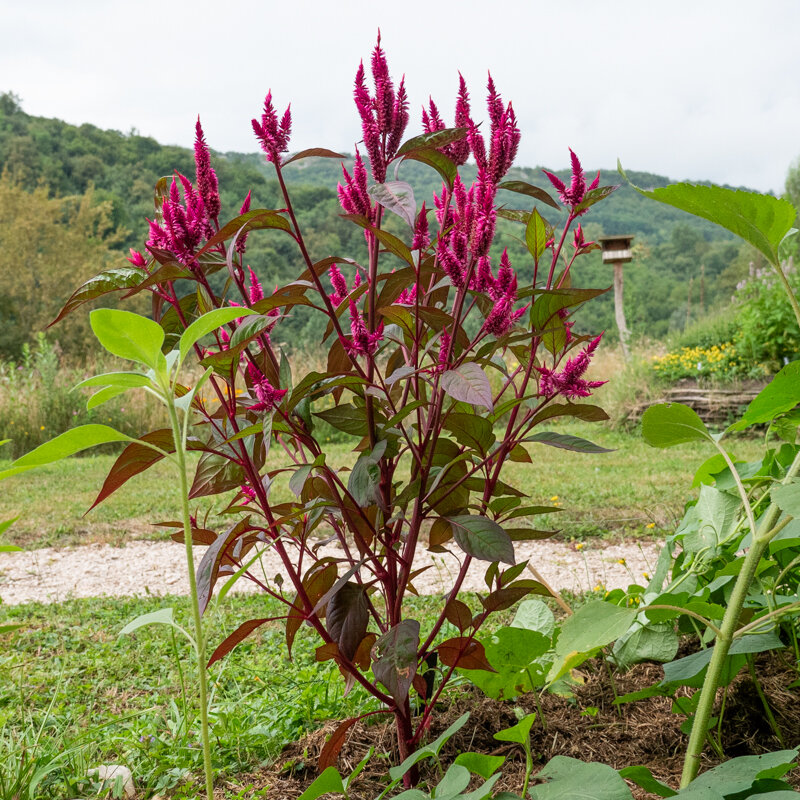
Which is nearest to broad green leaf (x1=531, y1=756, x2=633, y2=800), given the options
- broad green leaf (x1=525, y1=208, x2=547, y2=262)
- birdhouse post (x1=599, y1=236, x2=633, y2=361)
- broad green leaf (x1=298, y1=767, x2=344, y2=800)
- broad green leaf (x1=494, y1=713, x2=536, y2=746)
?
broad green leaf (x1=494, y1=713, x2=536, y2=746)

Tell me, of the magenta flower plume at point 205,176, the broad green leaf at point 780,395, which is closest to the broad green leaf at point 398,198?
the magenta flower plume at point 205,176

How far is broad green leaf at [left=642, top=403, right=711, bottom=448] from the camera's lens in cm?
95

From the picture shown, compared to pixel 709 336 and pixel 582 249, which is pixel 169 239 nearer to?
pixel 582 249

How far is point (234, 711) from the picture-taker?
1.64 m

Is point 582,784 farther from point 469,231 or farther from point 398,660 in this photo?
point 469,231

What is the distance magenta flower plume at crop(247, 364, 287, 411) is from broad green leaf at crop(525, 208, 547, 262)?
0.46 meters

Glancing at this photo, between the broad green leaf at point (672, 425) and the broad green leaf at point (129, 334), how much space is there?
651 mm

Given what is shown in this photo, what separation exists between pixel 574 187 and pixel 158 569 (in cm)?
326

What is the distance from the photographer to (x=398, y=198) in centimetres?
90

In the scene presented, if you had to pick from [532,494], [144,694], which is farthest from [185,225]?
[532,494]

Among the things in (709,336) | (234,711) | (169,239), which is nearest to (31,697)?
(234,711)

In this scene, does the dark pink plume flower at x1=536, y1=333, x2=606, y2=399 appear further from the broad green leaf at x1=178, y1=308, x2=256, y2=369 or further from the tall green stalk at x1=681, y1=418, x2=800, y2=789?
the broad green leaf at x1=178, y1=308, x2=256, y2=369

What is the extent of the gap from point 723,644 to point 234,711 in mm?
1229

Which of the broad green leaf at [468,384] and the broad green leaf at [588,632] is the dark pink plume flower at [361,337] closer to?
the broad green leaf at [468,384]
